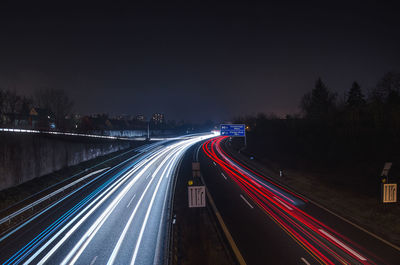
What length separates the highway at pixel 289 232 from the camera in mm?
10500

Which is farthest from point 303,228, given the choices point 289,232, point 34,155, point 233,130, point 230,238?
point 233,130

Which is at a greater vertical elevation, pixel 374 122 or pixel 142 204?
pixel 374 122

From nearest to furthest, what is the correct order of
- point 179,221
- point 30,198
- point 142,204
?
point 179,221, point 142,204, point 30,198

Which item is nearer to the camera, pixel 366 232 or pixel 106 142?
pixel 366 232

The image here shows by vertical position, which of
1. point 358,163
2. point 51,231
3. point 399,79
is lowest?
point 51,231

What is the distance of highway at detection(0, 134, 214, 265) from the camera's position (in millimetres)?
10992

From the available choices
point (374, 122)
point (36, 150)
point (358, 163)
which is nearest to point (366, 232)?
point (358, 163)

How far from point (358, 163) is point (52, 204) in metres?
34.3

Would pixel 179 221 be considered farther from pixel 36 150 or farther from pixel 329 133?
pixel 329 133

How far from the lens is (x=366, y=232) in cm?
1284

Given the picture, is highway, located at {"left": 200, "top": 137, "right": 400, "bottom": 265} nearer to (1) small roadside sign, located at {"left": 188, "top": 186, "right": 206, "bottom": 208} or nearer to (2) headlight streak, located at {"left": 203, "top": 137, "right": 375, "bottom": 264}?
(2) headlight streak, located at {"left": 203, "top": 137, "right": 375, "bottom": 264}

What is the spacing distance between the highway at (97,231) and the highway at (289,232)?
5.27m

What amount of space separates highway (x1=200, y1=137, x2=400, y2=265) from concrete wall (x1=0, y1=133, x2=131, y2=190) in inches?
854

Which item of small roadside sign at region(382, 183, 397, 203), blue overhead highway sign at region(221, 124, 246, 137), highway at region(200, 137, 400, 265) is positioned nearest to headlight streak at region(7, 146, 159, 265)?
highway at region(200, 137, 400, 265)
